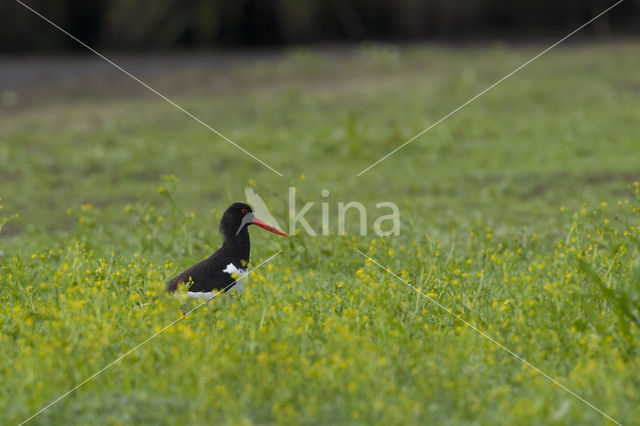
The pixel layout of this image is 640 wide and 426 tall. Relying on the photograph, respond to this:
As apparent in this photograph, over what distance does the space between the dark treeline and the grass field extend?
559 centimetres

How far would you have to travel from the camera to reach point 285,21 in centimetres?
2009

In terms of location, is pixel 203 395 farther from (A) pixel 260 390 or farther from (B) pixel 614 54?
A: (B) pixel 614 54

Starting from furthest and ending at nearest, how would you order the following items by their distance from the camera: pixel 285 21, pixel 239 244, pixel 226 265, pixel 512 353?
pixel 285 21, pixel 239 244, pixel 226 265, pixel 512 353

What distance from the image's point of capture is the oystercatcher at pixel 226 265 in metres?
5.31

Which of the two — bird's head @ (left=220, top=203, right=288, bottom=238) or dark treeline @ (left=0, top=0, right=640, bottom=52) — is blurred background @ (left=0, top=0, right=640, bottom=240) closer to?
dark treeline @ (left=0, top=0, right=640, bottom=52)

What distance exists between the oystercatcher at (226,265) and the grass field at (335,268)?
12 cm

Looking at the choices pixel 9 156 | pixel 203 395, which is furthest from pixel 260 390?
pixel 9 156

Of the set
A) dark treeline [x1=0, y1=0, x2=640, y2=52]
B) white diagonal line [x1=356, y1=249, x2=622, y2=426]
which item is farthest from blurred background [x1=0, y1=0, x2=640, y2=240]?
white diagonal line [x1=356, y1=249, x2=622, y2=426]

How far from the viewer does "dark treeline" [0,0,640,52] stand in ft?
62.6

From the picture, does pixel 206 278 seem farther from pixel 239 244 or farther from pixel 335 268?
pixel 335 268

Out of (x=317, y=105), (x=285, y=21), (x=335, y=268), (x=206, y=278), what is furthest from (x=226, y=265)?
(x=285, y=21)

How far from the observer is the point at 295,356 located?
461 cm

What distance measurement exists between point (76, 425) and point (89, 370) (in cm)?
43

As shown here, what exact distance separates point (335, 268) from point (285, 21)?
14.4 meters
